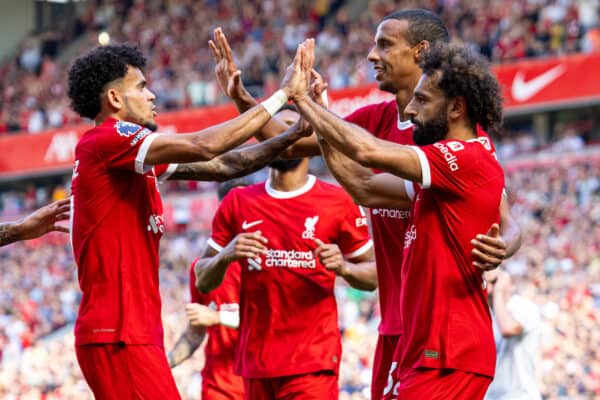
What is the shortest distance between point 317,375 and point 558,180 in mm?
12558

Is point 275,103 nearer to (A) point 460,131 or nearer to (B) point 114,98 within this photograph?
(B) point 114,98

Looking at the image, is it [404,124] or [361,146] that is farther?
[404,124]

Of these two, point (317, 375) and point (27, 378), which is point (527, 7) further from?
point (317, 375)

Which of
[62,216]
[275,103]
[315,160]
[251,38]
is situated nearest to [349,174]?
[275,103]

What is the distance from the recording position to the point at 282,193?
23.7 ft

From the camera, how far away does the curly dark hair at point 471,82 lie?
5188mm

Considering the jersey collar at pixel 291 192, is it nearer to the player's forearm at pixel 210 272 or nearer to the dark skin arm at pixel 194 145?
the player's forearm at pixel 210 272

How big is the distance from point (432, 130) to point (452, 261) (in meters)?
0.65

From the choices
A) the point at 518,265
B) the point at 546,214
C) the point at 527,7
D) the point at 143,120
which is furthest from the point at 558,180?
the point at 143,120

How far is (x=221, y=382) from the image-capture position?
7.76 meters

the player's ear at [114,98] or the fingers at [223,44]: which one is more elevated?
the fingers at [223,44]

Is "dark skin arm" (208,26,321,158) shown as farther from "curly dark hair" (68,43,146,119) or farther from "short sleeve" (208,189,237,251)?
"short sleeve" (208,189,237,251)

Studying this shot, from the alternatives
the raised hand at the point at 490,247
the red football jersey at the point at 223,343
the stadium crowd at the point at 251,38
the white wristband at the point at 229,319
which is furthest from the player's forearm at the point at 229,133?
the stadium crowd at the point at 251,38

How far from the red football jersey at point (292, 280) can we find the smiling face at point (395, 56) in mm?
1283
